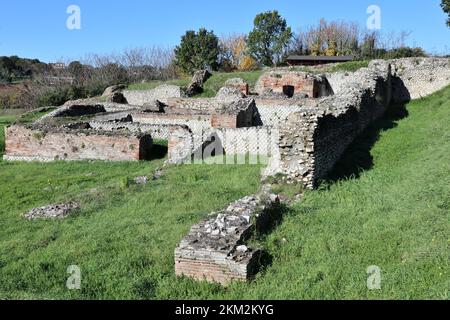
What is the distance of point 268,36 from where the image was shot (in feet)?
169

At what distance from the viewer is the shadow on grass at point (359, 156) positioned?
10414 mm

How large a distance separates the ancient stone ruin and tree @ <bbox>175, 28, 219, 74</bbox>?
19080 millimetres

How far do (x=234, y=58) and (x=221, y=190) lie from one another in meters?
53.7

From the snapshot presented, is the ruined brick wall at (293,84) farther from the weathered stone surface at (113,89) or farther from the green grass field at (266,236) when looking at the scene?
the green grass field at (266,236)

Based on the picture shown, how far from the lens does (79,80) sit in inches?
2127

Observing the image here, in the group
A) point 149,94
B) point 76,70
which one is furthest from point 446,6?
point 76,70

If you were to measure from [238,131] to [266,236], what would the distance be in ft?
25.4

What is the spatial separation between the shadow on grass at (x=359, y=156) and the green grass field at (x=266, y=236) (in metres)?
0.06

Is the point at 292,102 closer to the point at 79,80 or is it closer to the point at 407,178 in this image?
the point at 407,178

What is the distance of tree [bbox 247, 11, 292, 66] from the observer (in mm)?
50812

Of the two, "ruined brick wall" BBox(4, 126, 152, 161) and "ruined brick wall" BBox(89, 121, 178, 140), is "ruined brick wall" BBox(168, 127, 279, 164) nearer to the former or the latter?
"ruined brick wall" BBox(4, 126, 152, 161)

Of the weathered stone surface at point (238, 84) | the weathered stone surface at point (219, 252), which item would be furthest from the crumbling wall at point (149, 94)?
the weathered stone surface at point (219, 252)

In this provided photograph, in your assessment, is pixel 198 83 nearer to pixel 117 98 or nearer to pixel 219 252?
pixel 117 98

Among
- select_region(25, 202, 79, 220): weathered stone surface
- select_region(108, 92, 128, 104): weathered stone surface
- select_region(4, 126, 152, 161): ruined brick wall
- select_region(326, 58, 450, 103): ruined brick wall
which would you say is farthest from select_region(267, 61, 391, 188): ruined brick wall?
select_region(108, 92, 128, 104): weathered stone surface
